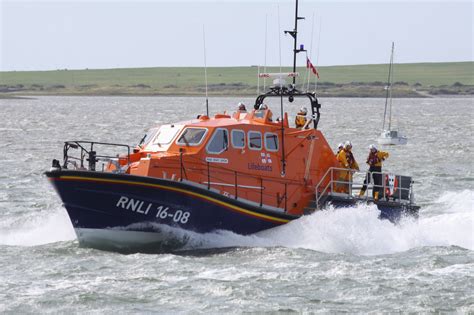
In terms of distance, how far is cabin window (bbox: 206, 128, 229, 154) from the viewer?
17.2 meters

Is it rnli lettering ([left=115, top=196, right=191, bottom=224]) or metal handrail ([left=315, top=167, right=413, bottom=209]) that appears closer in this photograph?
rnli lettering ([left=115, top=196, right=191, bottom=224])

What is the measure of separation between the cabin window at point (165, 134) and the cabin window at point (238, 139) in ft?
3.27

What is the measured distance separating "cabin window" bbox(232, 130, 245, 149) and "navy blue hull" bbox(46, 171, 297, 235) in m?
1.09

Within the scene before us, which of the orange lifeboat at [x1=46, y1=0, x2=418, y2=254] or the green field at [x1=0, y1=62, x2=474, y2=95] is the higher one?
the orange lifeboat at [x1=46, y1=0, x2=418, y2=254]

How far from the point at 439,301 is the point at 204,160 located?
5.20 meters

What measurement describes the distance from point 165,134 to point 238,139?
1.31 metres

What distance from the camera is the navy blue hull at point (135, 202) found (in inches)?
632

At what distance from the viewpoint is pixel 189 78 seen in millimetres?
166125

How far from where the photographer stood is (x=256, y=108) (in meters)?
18.8

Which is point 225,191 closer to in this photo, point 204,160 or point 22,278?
point 204,160

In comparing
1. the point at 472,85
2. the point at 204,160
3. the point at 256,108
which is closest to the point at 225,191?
the point at 204,160

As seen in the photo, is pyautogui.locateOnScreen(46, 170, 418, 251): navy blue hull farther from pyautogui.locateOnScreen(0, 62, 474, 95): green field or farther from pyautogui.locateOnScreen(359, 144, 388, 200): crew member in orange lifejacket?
pyautogui.locateOnScreen(0, 62, 474, 95): green field

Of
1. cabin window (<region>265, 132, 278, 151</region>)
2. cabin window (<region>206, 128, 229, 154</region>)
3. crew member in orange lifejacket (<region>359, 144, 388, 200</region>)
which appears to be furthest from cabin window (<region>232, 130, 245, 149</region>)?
crew member in orange lifejacket (<region>359, 144, 388, 200</region>)

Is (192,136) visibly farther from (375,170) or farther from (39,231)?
(375,170)
